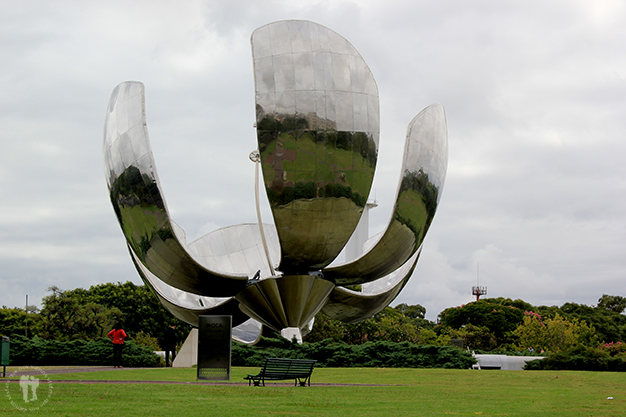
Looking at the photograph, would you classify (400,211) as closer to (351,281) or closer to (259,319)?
(351,281)

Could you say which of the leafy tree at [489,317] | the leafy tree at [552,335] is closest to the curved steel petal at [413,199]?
the leafy tree at [552,335]

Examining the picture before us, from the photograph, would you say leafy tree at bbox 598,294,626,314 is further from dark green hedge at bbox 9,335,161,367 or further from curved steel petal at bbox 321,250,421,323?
dark green hedge at bbox 9,335,161,367

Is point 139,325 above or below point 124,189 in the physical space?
below

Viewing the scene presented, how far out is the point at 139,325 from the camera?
144 ft

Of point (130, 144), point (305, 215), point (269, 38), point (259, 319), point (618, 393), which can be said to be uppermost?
point (269, 38)

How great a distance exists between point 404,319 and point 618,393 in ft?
105

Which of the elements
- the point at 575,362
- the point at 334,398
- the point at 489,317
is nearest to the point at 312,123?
the point at 334,398

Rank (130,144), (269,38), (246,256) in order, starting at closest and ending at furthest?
(269,38) < (130,144) < (246,256)

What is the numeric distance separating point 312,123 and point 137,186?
4.30 metres

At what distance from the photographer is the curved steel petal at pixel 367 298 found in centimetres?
2041

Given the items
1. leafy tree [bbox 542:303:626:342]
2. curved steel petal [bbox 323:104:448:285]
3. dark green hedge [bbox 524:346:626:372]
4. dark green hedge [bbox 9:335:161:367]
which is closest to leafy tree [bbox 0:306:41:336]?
dark green hedge [bbox 9:335:161:367]

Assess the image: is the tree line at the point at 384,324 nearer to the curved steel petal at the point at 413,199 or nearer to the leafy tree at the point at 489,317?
the leafy tree at the point at 489,317

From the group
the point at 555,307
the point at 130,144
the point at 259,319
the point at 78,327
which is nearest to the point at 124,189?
the point at 130,144

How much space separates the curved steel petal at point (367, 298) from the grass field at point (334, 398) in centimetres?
657
